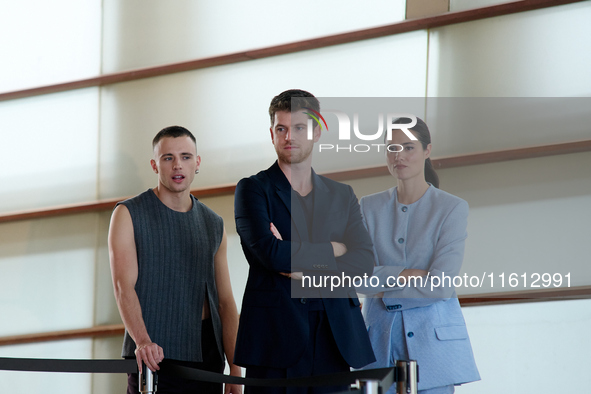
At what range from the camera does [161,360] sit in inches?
102

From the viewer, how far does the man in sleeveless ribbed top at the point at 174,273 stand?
2.86 meters

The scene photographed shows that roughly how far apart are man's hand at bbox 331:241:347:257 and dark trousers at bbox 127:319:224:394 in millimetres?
790

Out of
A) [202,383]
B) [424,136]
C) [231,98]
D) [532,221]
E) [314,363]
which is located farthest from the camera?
[231,98]

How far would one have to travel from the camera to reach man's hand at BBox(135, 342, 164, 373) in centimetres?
254

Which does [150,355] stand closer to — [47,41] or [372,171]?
[372,171]

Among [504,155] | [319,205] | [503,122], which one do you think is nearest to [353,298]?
[319,205]

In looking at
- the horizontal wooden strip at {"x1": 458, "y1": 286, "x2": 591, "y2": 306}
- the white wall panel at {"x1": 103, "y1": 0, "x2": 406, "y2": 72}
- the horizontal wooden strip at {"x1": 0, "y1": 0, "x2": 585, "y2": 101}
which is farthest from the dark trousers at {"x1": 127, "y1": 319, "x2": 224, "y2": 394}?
the white wall panel at {"x1": 103, "y1": 0, "x2": 406, "y2": 72}

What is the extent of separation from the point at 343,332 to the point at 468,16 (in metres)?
1.98

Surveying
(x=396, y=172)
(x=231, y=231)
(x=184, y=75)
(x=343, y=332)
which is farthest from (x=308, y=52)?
(x=343, y=332)

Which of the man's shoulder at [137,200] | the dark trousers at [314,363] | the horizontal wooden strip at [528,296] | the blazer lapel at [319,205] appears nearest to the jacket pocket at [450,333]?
the dark trousers at [314,363]

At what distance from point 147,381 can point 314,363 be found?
613mm

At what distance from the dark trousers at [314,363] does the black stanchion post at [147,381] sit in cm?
35

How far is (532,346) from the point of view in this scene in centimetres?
325

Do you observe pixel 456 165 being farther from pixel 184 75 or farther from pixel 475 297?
pixel 184 75
